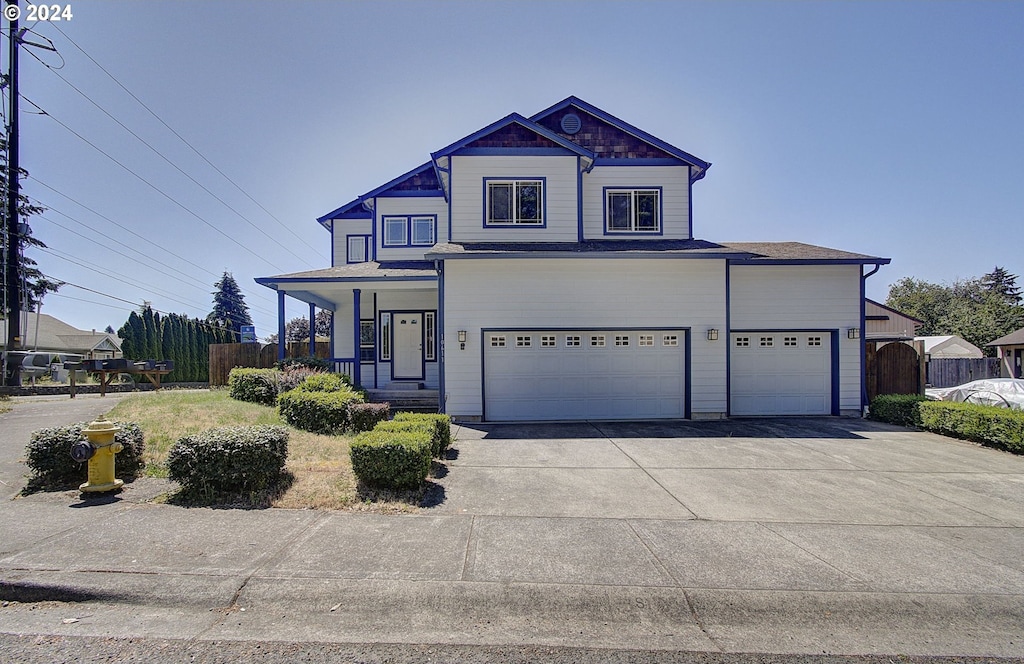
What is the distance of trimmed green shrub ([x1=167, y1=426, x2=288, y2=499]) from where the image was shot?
543 centimetres

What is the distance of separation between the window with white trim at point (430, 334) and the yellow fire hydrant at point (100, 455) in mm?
10207

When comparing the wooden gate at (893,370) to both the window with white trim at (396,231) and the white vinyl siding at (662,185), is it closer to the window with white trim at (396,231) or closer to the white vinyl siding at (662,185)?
the white vinyl siding at (662,185)

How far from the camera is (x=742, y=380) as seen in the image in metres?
12.3

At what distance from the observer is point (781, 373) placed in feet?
40.8

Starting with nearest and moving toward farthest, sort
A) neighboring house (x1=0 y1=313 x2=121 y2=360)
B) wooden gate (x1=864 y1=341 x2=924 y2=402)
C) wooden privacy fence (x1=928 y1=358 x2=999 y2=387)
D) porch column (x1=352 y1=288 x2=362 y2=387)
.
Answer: wooden gate (x1=864 y1=341 x2=924 y2=402) < porch column (x1=352 y1=288 x2=362 y2=387) < wooden privacy fence (x1=928 y1=358 x2=999 y2=387) < neighboring house (x1=0 y1=313 x2=121 y2=360)

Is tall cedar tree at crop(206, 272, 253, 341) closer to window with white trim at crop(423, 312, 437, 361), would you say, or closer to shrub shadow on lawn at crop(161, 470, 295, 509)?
window with white trim at crop(423, 312, 437, 361)

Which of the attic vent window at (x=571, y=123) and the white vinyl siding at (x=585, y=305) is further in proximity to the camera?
the attic vent window at (x=571, y=123)

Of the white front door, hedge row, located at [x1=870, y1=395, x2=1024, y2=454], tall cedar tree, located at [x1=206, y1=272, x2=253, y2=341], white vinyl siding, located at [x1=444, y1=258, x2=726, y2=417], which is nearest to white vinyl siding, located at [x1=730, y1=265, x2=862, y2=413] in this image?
hedge row, located at [x1=870, y1=395, x2=1024, y2=454]

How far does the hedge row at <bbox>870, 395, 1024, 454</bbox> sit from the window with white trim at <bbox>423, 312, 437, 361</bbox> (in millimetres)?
12663

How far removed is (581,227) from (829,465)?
828 cm

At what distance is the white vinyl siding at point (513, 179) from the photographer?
42.6ft

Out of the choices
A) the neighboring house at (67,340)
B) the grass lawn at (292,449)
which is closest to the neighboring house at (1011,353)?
the grass lawn at (292,449)

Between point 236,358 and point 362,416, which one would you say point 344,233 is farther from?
point 362,416

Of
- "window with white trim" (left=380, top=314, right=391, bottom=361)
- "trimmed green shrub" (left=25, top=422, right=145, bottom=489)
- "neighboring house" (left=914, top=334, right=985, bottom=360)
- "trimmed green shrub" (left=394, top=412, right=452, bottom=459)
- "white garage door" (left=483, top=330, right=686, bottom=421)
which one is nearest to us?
"trimmed green shrub" (left=25, top=422, right=145, bottom=489)
